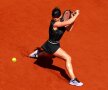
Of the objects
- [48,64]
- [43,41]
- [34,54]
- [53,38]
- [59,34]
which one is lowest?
[48,64]

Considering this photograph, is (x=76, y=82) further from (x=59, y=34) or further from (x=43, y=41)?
(x=43, y=41)

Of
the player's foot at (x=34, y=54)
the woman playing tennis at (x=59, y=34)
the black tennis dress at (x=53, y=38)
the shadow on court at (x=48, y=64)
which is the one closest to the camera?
the woman playing tennis at (x=59, y=34)

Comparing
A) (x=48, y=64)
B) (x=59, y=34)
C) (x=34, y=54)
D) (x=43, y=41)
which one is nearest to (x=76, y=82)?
(x=48, y=64)

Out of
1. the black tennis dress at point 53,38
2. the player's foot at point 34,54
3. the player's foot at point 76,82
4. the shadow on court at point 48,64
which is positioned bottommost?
the player's foot at point 76,82

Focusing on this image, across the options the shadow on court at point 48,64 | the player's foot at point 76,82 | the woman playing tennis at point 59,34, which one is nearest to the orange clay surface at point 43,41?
the shadow on court at point 48,64

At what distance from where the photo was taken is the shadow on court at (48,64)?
10.3 meters

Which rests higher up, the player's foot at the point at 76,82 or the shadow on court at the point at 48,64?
the shadow on court at the point at 48,64

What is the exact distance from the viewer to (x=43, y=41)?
1165cm

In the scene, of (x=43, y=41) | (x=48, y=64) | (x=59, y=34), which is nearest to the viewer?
(x=59, y=34)

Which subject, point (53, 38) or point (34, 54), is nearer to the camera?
point (53, 38)

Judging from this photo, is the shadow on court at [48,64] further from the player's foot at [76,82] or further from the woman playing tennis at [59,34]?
the woman playing tennis at [59,34]

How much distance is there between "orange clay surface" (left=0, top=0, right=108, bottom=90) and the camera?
9.93 m

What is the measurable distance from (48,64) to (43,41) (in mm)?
1175

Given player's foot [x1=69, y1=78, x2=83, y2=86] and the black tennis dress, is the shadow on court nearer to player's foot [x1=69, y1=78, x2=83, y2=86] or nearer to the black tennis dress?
player's foot [x1=69, y1=78, x2=83, y2=86]
